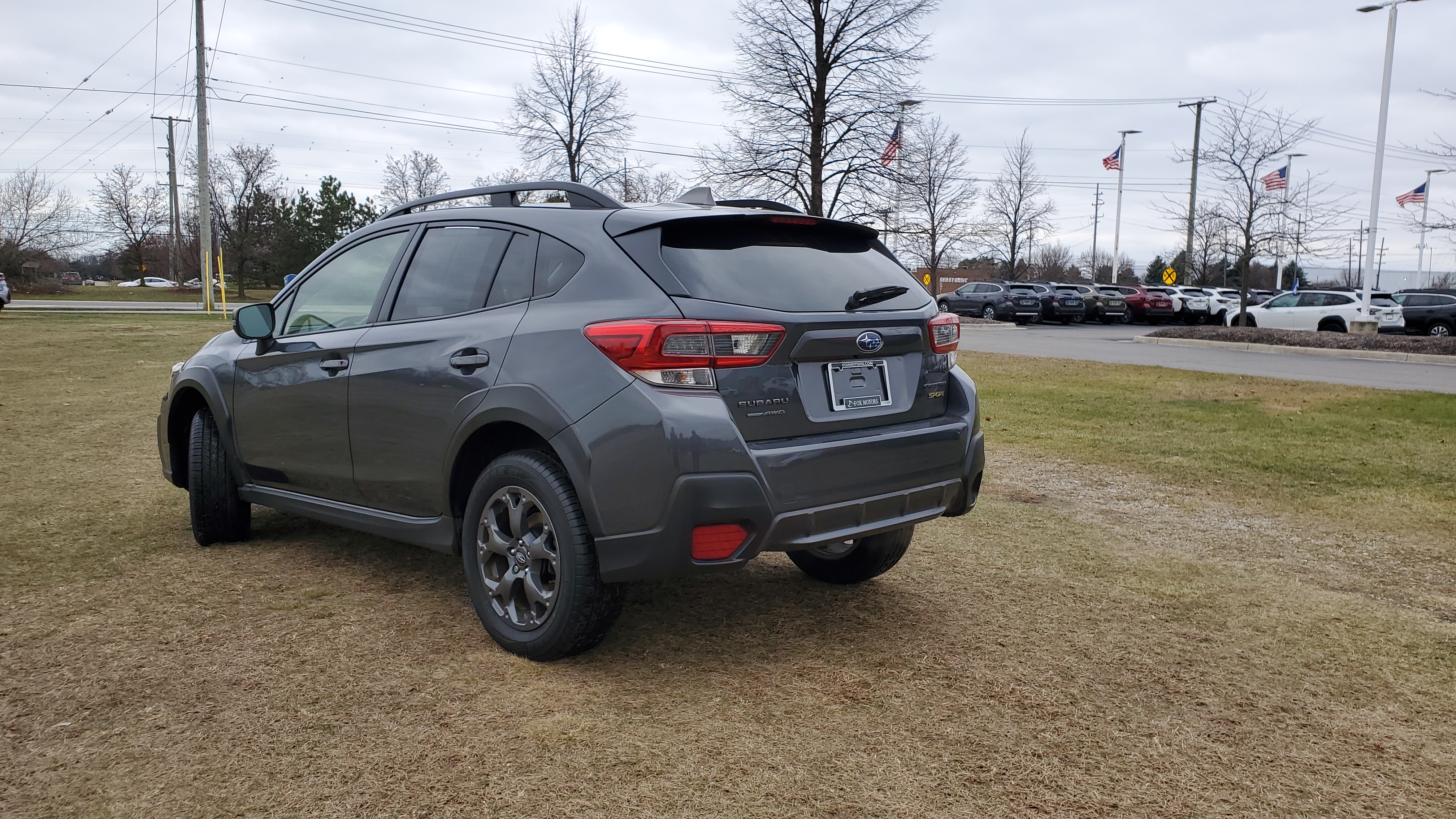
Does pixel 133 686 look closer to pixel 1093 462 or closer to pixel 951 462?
pixel 951 462

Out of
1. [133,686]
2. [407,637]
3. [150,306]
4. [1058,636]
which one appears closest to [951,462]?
[1058,636]

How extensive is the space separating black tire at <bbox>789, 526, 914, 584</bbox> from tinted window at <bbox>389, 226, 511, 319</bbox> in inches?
69.6

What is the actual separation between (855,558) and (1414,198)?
40.7 m

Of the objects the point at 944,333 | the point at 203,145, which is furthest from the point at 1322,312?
the point at 203,145

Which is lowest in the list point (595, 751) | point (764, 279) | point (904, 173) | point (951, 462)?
point (595, 751)

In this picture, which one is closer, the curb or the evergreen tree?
the curb

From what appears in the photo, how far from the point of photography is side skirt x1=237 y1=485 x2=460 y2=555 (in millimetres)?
3902

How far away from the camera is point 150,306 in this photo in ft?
123

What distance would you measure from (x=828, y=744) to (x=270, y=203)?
66936 millimetres

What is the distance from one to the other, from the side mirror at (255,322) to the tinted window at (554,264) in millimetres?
1737

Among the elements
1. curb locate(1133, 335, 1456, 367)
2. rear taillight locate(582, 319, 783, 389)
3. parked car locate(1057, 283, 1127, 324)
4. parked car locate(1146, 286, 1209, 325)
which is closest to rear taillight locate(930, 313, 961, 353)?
rear taillight locate(582, 319, 783, 389)

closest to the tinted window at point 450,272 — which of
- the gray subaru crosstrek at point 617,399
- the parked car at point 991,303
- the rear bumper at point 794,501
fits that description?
the gray subaru crosstrek at point 617,399

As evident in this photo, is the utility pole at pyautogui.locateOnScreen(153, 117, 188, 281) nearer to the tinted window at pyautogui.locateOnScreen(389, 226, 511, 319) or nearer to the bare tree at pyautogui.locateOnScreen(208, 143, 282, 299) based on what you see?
the bare tree at pyautogui.locateOnScreen(208, 143, 282, 299)

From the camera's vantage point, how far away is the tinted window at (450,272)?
12.9 ft
